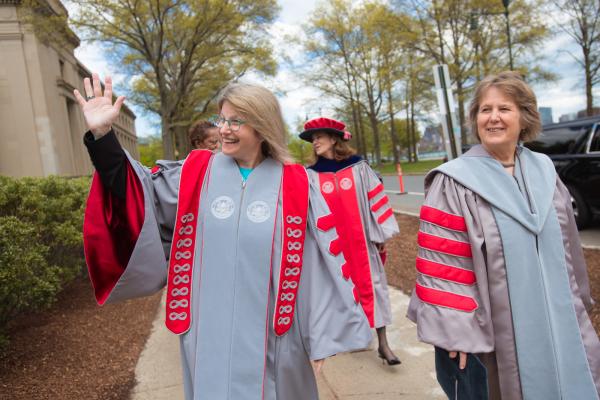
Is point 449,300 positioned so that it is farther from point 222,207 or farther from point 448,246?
point 222,207

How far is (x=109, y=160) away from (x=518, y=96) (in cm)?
183

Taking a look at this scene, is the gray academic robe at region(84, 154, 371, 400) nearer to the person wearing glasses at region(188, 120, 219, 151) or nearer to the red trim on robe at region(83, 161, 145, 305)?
the red trim on robe at region(83, 161, 145, 305)

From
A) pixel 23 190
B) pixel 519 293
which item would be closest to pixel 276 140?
pixel 519 293

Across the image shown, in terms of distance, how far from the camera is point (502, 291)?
69.6 inches

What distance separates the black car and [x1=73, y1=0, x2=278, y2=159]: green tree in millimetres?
14597

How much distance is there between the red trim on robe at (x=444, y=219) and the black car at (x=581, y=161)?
604 cm

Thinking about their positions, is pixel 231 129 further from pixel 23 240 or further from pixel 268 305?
pixel 23 240

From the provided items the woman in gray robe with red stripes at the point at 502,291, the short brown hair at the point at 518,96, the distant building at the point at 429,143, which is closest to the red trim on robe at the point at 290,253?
the woman in gray robe with red stripes at the point at 502,291

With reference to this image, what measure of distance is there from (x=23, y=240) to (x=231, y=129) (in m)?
2.61

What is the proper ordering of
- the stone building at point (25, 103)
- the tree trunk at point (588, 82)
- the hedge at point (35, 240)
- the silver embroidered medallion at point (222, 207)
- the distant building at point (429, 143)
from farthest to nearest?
the distant building at point (429, 143)
the tree trunk at point (588, 82)
the stone building at point (25, 103)
the hedge at point (35, 240)
the silver embroidered medallion at point (222, 207)

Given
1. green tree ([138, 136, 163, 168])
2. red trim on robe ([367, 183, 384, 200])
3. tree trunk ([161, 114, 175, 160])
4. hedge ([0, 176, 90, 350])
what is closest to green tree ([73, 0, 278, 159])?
tree trunk ([161, 114, 175, 160])

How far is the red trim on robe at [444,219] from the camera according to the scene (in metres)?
1.81

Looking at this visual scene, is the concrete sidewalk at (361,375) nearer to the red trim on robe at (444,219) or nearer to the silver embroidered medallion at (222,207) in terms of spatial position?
the red trim on robe at (444,219)

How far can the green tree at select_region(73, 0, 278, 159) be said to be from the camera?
53.6 ft
